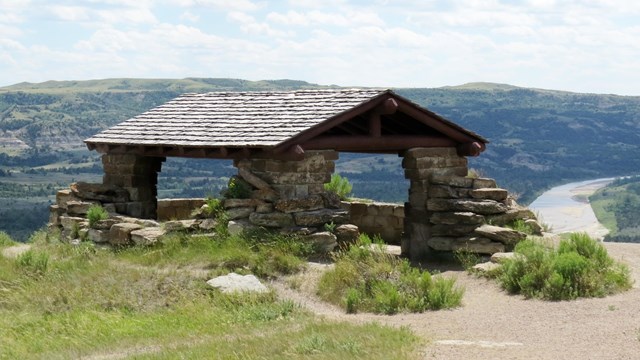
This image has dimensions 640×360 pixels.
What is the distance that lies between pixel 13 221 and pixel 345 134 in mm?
63322

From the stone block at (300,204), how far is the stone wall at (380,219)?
3352 mm

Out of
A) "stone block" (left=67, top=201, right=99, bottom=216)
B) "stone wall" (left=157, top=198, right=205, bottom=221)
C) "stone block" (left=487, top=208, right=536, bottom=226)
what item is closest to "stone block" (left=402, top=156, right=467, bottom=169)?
"stone block" (left=487, top=208, right=536, bottom=226)

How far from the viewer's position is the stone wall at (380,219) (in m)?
19.1

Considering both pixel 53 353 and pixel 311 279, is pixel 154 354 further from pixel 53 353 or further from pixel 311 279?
pixel 311 279

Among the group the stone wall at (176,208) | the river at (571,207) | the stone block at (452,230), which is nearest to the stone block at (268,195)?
the stone block at (452,230)

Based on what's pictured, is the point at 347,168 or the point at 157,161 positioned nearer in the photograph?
the point at 157,161

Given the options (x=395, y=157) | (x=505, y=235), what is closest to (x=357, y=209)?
(x=505, y=235)

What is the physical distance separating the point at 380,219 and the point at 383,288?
7309mm

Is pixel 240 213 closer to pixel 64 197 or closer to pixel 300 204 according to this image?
pixel 300 204

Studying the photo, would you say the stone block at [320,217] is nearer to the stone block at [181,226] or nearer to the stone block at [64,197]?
the stone block at [181,226]

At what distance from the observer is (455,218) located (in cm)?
1630

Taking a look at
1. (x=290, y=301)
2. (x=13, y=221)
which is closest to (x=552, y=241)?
(x=290, y=301)

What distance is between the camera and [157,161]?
18.6 meters

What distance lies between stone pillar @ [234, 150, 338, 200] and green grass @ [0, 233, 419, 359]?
172cm
